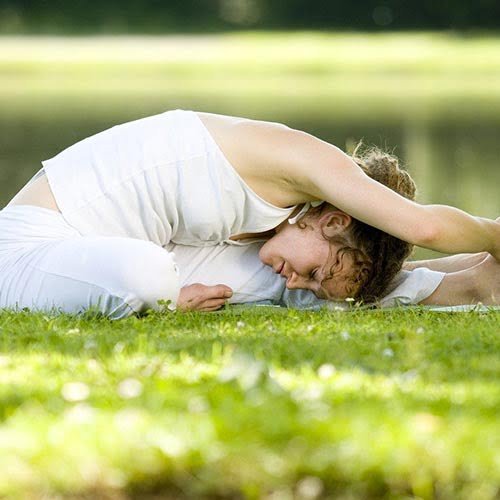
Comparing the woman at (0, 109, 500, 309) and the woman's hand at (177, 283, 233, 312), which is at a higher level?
the woman at (0, 109, 500, 309)

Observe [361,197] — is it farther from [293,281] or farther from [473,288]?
[473,288]

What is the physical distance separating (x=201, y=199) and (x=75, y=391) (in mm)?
2177

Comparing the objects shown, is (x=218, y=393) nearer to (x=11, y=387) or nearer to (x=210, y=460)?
(x=210, y=460)

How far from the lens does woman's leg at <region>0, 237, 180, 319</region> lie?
4746mm

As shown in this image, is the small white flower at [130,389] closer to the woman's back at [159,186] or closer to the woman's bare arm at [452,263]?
the woman's back at [159,186]

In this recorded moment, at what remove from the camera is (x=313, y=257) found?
5234 millimetres

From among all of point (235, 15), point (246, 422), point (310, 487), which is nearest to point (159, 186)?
point (246, 422)

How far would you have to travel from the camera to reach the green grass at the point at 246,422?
2.64 meters

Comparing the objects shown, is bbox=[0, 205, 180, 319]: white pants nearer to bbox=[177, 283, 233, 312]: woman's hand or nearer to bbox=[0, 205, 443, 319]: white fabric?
bbox=[0, 205, 443, 319]: white fabric

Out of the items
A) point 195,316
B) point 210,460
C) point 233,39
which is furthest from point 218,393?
point 233,39

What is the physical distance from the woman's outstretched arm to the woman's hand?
0.59 m

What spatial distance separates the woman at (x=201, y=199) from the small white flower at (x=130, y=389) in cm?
170

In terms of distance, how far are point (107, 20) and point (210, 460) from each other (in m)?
52.0

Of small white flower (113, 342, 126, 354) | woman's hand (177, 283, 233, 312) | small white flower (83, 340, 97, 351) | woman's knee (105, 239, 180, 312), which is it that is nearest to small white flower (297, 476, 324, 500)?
small white flower (113, 342, 126, 354)
